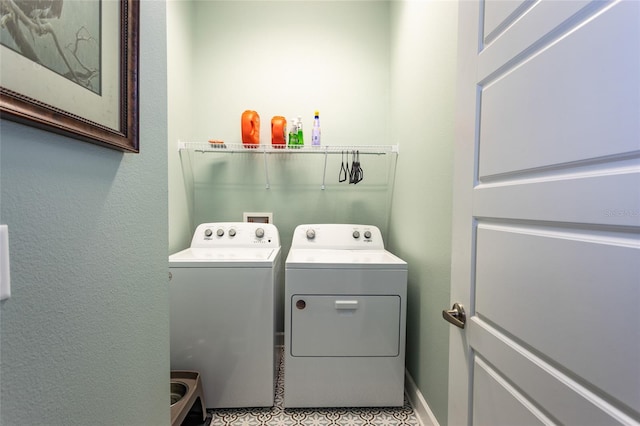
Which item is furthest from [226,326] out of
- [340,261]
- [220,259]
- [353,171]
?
[353,171]

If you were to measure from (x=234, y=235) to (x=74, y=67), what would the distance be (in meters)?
1.55

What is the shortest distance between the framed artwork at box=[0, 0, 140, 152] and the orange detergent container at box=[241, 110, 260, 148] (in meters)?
1.40

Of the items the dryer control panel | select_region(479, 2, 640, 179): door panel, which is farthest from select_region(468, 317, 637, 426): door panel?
the dryer control panel

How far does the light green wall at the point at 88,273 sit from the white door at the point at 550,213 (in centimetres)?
92

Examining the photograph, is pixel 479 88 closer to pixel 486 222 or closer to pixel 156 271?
pixel 486 222

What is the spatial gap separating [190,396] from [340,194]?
1637 millimetres

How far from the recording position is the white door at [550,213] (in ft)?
1.37

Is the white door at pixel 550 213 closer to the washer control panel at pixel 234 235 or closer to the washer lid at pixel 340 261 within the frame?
the washer lid at pixel 340 261

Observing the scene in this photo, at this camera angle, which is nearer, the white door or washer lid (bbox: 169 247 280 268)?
the white door

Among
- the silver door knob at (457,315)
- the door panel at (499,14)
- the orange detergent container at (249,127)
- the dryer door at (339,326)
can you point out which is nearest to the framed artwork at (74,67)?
the door panel at (499,14)

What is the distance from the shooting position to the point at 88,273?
0.54 m

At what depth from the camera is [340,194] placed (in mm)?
2242

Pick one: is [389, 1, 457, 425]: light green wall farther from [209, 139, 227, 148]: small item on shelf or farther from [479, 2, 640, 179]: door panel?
[209, 139, 227, 148]: small item on shelf

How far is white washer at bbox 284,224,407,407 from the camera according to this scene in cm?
149
